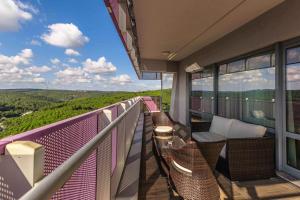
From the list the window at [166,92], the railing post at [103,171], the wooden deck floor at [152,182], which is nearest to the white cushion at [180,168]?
the wooden deck floor at [152,182]

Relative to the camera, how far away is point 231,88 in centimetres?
508

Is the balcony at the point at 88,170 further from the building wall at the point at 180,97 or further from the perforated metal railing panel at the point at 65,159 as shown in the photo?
the building wall at the point at 180,97

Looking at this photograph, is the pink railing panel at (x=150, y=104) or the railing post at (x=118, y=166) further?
the pink railing panel at (x=150, y=104)

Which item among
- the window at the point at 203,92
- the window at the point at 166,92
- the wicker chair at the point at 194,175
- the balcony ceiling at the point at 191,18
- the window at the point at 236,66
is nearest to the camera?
the wicker chair at the point at 194,175

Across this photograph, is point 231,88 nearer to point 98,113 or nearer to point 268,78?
point 268,78

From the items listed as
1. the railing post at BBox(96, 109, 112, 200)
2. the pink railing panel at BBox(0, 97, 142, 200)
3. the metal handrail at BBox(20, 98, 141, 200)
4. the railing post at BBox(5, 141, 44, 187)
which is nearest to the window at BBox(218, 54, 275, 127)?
the railing post at BBox(96, 109, 112, 200)

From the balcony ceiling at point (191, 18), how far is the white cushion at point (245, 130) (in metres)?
1.96

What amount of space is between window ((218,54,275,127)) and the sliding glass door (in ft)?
1.03

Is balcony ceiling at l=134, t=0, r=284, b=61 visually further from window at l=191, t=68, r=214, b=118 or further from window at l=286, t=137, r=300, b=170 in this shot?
window at l=286, t=137, r=300, b=170

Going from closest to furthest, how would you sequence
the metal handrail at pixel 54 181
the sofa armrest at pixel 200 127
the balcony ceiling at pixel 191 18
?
the metal handrail at pixel 54 181 < the balcony ceiling at pixel 191 18 < the sofa armrest at pixel 200 127

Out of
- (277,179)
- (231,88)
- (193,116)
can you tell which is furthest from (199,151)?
(193,116)

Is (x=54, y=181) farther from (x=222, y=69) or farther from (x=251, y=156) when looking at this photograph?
(x=222, y=69)

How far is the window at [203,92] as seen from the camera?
625 centimetres

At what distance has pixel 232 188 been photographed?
291cm
